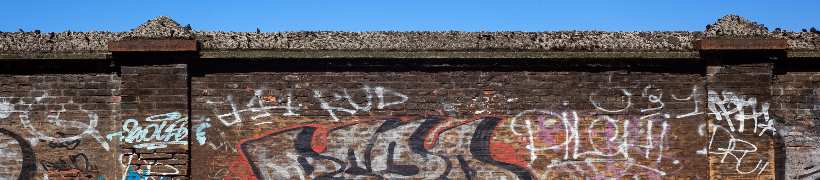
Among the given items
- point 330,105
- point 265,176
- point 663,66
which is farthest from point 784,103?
point 265,176

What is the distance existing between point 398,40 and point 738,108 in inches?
139

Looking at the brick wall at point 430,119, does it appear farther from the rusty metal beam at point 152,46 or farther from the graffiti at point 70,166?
the rusty metal beam at point 152,46

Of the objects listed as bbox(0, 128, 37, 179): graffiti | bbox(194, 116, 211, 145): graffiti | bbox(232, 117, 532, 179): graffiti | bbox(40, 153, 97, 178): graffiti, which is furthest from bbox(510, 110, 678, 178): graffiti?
bbox(0, 128, 37, 179): graffiti

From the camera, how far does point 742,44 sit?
8.34 metres

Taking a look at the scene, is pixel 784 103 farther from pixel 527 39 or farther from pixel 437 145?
pixel 437 145

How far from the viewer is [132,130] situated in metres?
8.24

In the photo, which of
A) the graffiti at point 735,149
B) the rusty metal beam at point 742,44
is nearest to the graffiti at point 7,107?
the rusty metal beam at point 742,44

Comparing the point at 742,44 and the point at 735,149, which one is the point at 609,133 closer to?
the point at 735,149

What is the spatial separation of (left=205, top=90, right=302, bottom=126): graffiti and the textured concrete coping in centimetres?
45

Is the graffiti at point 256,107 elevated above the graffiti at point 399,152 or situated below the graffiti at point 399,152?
above

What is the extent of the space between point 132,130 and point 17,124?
123 cm

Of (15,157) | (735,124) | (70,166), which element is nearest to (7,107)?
(15,157)

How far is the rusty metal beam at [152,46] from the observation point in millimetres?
8141

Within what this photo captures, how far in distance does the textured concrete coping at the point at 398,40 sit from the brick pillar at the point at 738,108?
0.26 meters
